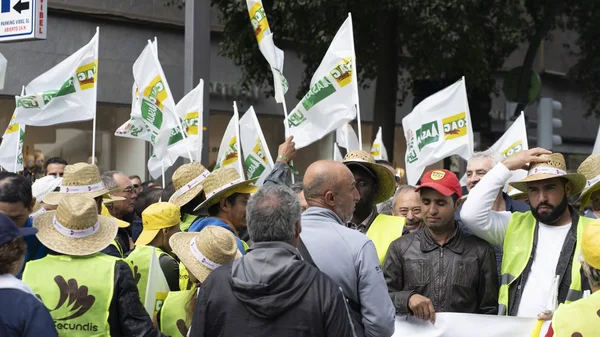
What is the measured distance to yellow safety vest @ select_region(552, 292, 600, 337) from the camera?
433 cm

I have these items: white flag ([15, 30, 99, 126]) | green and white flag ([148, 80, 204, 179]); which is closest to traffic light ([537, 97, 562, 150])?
green and white flag ([148, 80, 204, 179])

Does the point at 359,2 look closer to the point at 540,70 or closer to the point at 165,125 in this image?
the point at 165,125

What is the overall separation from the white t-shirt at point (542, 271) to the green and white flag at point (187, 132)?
18.0 feet

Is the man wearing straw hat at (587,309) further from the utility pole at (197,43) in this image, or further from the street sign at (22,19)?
the utility pole at (197,43)

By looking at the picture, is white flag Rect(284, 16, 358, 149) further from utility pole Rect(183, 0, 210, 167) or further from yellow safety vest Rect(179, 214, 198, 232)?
yellow safety vest Rect(179, 214, 198, 232)

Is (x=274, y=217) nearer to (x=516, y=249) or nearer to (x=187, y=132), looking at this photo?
(x=516, y=249)

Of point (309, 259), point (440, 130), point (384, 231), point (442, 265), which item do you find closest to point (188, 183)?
point (384, 231)

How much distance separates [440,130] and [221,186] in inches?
196

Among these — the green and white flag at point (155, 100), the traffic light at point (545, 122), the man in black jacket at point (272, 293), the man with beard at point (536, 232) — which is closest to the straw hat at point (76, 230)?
the man in black jacket at point (272, 293)

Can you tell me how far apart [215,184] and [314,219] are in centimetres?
169

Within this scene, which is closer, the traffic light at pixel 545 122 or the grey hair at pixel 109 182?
the grey hair at pixel 109 182

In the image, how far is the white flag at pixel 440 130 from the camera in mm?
11109

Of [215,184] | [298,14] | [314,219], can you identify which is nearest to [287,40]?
[298,14]

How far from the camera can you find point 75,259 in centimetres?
545
